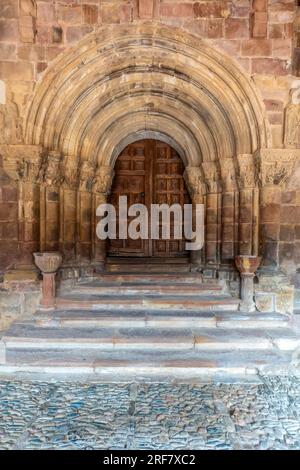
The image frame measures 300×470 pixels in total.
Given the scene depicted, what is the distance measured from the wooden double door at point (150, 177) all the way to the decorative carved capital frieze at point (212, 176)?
1186mm

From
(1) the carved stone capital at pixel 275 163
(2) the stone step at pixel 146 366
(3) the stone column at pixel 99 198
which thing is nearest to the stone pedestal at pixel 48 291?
(2) the stone step at pixel 146 366

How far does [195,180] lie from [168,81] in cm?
187

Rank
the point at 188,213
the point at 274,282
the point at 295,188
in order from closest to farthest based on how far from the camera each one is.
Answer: the point at 274,282 → the point at 295,188 → the point at 188,213

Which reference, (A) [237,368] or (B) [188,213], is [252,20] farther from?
(A) [237,368]

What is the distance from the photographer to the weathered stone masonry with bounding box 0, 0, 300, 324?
5.12 meters

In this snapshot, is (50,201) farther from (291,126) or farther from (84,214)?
(291,126)

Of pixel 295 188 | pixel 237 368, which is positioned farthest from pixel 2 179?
pixel 295 188

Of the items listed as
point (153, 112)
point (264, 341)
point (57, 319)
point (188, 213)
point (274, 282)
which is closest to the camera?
point (264, 341)

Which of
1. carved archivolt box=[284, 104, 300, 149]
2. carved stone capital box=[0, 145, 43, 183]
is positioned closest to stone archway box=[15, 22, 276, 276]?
carved stone capital box=[0, 145, 43, 183]

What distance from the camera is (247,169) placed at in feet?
17.5

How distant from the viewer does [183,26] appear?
5191 mm

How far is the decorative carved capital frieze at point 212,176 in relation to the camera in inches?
238

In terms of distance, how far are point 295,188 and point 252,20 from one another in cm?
274

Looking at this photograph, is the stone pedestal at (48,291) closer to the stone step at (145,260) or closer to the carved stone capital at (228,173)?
the stone step at (145,260)
